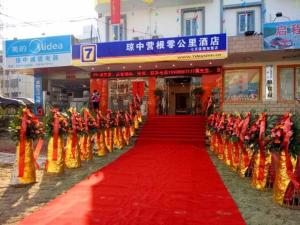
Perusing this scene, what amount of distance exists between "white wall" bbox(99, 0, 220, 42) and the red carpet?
8.51 m

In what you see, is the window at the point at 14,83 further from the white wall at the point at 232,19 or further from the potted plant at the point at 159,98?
the white wall at the point at 232,19

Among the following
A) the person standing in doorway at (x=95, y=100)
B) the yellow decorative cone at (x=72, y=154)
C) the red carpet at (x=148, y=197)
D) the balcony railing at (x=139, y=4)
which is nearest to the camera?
the red carpet at (x=148, y=197)

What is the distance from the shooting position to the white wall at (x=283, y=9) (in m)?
14.4

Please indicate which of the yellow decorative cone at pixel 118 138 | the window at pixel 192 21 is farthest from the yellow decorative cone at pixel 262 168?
the window at pixel 192 21

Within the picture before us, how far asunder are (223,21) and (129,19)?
4.49 m

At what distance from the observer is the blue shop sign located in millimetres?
11891

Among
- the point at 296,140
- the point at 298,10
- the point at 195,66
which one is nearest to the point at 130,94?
the point at 195,66

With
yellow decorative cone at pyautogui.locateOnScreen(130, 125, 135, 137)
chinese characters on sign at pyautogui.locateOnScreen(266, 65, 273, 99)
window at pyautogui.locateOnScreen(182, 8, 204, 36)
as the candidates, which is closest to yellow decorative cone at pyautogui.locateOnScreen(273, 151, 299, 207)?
yellow decorative cone at pyautogui.locateOnScreen(130, 125, 135, 137)

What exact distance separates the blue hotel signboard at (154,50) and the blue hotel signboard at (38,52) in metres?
0.86

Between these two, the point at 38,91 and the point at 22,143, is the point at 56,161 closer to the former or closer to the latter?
the point at 22,143

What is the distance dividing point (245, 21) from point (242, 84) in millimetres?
2796

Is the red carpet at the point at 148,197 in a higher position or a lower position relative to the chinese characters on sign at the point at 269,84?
lower

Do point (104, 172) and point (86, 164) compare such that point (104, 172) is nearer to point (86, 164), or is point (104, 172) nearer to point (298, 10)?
point (86, 164)

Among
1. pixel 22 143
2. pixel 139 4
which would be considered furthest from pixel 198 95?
pixel 22 143
